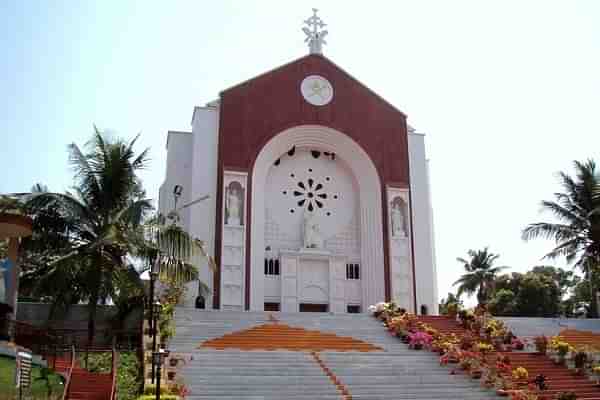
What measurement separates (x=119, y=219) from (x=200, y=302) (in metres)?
5.86

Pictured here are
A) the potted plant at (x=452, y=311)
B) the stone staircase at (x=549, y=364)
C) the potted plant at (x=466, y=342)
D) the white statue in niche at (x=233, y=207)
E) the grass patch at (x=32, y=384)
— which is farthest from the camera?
the white statue in niche at (x=233, y=207)

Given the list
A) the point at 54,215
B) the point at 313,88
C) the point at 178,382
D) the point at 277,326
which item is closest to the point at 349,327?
the point at 277,326

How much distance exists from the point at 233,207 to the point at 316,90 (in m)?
6.41

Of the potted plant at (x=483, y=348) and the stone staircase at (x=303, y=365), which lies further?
the potted plant at (x=483, y=348)

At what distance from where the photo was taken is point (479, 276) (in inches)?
1623

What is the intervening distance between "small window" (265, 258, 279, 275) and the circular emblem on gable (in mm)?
6866

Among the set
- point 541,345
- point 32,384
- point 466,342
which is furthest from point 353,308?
point 32,384

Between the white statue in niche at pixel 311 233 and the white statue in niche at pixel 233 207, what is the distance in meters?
2.90

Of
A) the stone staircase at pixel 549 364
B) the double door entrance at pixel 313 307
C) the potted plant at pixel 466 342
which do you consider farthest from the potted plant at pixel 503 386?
the double door entrance at pixel 313 307

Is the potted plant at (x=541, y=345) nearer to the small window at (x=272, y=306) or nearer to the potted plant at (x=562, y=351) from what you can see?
the potted plant at (x=562, y=351)

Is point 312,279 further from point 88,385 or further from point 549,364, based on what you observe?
point 88,385

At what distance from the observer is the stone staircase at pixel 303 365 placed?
1373 centimetres

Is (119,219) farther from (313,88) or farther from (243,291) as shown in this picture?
(313,88)

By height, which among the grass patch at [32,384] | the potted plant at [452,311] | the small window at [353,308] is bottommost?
the grass patch at [32,384]
